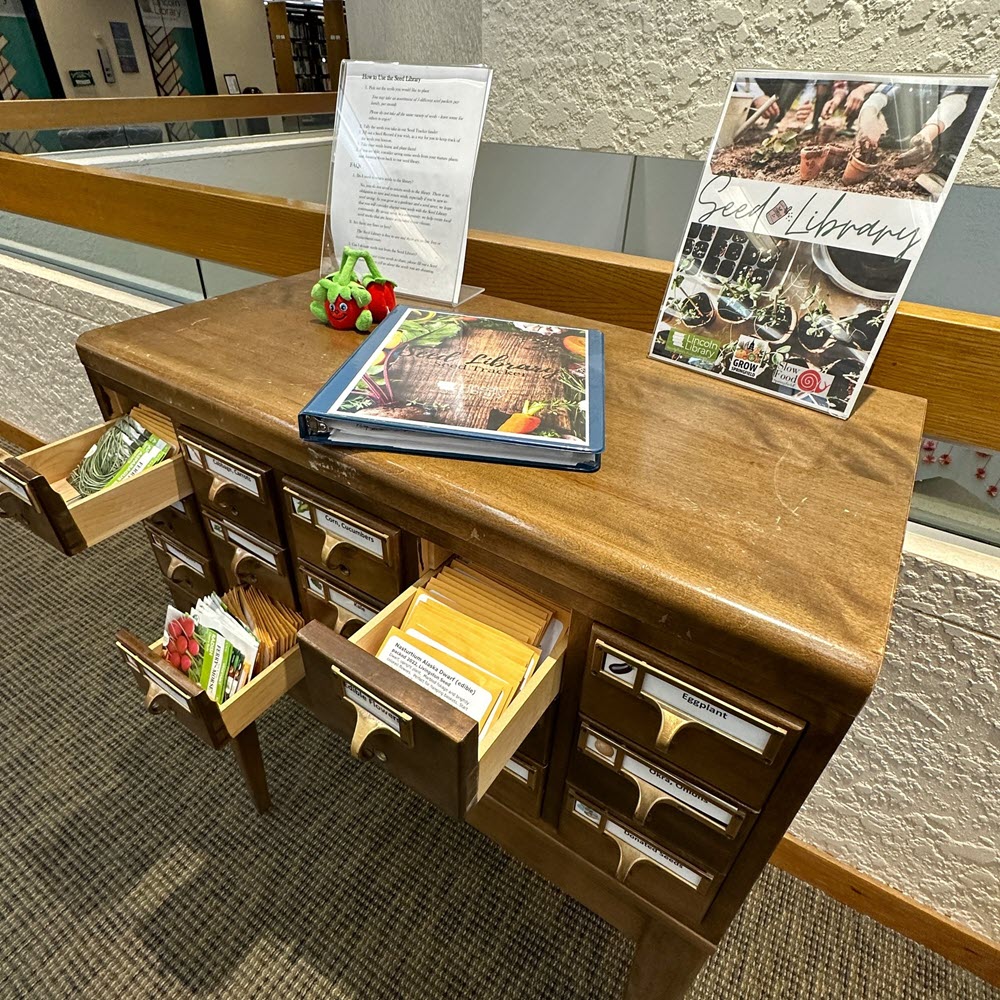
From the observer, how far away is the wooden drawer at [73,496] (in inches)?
25.6

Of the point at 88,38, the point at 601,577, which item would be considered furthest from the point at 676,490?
the point at 88,38

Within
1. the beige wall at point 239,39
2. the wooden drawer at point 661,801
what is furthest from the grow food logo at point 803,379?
the beige wall at point 239,39

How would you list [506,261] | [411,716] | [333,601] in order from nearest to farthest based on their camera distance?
[411,716], [333,601], [506,261]

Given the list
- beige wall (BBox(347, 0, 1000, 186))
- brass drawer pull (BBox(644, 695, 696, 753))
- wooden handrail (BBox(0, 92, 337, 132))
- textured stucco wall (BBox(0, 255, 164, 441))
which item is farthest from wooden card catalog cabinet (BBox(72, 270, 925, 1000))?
wooden handrail (BBox(0, 92, 337, 132))

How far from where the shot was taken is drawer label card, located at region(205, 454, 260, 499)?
68cm

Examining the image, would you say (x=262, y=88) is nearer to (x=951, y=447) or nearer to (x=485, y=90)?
(x=485, y=90)

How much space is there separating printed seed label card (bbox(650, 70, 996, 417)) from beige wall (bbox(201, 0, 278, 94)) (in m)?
8.11

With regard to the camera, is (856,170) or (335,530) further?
(335,530)

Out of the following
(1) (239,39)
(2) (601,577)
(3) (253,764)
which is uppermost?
(1) (239,39)

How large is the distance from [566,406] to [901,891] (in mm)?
1027

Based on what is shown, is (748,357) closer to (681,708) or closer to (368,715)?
(681,708)

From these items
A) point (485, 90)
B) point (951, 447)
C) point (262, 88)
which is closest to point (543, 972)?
point (951, 447)

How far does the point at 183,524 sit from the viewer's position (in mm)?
875

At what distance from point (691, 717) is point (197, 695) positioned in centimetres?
52
